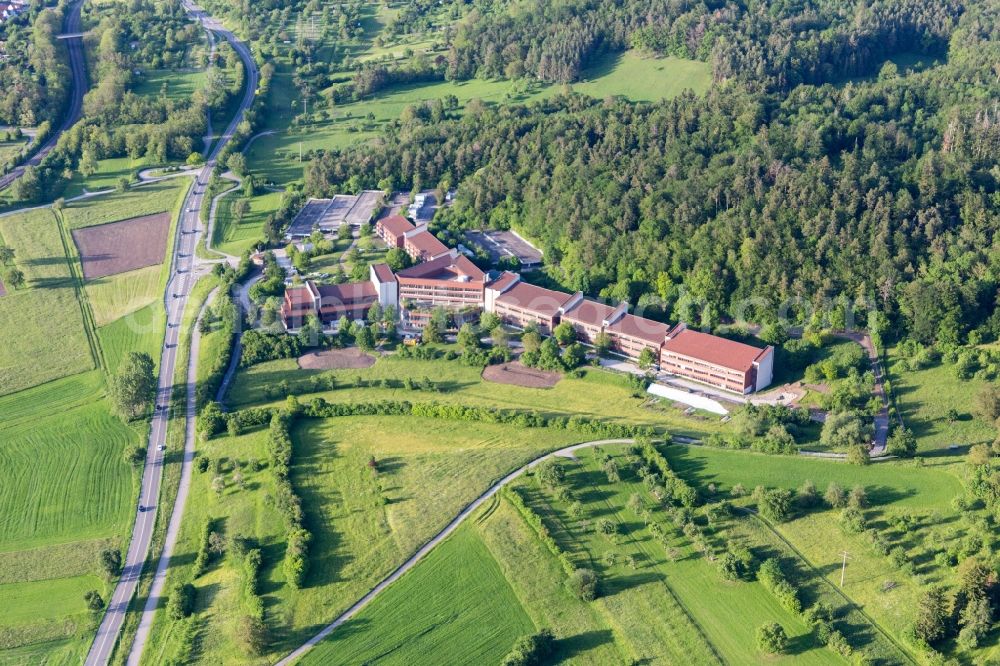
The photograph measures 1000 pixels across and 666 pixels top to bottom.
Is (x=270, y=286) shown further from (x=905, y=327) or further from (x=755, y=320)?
(x=905, y=327)

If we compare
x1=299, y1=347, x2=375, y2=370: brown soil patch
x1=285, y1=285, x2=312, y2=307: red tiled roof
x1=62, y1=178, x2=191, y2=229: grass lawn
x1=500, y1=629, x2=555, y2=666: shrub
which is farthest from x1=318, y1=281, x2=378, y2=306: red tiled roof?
x1=500, y1=629, x2=555, y2=666: shrub

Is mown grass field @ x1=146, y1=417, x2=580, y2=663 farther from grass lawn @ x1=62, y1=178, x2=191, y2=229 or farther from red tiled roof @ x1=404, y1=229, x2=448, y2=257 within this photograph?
grass lawn @ x1=62, y1=178, x2=191, y2=229

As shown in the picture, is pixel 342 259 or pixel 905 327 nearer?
pixel 905 327

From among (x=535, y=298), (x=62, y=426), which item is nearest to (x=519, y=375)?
(x=535, y=298)

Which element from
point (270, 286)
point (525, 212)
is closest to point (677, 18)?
point (525, 212)

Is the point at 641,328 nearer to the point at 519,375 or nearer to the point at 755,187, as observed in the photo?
the point at 519,375

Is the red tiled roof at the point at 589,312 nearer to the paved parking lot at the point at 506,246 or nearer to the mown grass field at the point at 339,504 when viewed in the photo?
the paved parking lot at the point at 506,246
